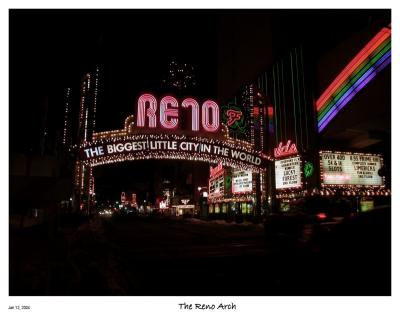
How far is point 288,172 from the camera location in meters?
25.3

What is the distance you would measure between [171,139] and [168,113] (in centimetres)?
194

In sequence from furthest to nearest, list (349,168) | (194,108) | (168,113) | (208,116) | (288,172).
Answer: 1. (288,172)
2. (349,168)
3. (208,116)
4. (194,108)
5. (168,113)

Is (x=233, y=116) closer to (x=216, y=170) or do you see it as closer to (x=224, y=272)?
(x=216, y=170)

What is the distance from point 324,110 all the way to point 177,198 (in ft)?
147

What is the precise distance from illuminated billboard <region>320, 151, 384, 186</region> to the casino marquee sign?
473 centimetres

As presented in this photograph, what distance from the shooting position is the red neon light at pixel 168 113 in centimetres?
1973

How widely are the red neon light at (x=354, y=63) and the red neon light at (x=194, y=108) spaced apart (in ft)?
35.1

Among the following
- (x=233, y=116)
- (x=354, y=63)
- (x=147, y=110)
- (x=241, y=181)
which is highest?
(x=354, y=63)

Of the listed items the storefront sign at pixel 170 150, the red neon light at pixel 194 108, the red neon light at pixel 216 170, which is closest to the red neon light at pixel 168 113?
the red neon light at pixel 194 108

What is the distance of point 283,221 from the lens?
12.7 meters

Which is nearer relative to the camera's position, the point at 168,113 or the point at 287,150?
the point at 168,113

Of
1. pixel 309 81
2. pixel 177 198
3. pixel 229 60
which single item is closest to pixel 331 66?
pixel 309 81

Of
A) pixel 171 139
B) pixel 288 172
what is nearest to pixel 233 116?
pixel 288 172

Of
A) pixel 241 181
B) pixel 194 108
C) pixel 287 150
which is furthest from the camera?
pixel 241 181
